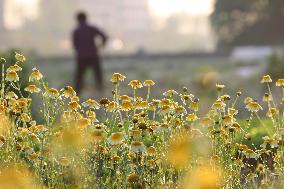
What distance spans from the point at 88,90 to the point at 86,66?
165 inches

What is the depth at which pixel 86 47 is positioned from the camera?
13453mm

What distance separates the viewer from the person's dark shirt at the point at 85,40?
13203 mm

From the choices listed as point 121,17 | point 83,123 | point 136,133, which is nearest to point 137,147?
point 136,133

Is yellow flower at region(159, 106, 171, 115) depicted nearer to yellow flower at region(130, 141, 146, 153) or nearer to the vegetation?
yellow flower at region(130, 141, 146, 153)

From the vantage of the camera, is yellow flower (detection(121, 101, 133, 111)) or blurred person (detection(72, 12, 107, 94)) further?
blurred person (detection(72, 12, 107, 94))

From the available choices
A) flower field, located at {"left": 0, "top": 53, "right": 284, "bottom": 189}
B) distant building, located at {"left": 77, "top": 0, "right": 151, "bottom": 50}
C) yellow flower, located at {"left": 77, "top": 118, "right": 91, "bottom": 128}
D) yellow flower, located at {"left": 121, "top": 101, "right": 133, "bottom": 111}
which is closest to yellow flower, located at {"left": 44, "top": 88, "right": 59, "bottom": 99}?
flower field, located at {"left": 0, "top": 53, "right": 284, "bottom": 189}

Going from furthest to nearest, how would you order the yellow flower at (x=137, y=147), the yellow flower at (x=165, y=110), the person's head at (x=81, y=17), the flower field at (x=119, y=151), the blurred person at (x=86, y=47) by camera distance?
the blurred person at (x=86, y=47)
the person's head at (x=81, y=17)
the yellow flower at (x=165, y=110)
the flower field at (x=119, y=151)
the yellow flower at (x=137, y=147)

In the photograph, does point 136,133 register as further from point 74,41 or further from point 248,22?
point 248,22

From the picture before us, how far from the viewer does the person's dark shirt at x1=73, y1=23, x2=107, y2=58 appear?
43.3ft

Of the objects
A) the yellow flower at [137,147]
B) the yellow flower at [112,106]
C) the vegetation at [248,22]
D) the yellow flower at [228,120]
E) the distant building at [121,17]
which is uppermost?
the distant building at [121,17]

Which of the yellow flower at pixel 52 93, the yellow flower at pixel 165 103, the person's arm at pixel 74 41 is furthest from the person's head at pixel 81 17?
the yellow flower at pixel 165 103

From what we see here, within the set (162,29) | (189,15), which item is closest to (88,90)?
(162,29)

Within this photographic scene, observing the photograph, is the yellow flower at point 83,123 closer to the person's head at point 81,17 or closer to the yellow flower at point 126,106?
the yellow flower at point 126,106

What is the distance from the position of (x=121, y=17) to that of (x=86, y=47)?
101677mm
